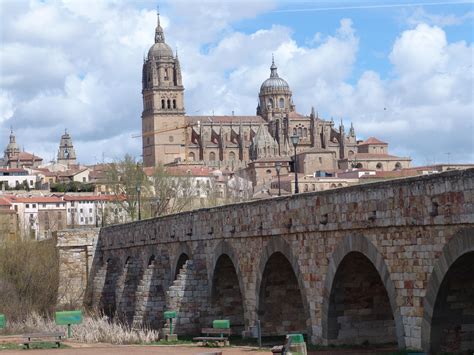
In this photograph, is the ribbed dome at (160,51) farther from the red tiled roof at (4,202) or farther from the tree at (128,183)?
the tree at (128,183)

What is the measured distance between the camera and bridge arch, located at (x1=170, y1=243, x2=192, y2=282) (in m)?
34.8

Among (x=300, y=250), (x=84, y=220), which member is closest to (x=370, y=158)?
(x=84, y=220)

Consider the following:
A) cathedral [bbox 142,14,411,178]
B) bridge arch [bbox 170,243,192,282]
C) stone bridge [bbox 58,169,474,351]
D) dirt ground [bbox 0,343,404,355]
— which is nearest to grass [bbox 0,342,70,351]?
dirt ground [bbox 0,343,404,355]

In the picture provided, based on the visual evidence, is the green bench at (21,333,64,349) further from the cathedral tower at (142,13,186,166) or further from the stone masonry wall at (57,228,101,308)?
the cathedral tower at (142,13,186,166)

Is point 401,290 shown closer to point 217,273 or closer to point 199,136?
point 217,273

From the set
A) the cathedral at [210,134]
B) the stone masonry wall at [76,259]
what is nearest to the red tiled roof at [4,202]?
the cathedral at [210,134]

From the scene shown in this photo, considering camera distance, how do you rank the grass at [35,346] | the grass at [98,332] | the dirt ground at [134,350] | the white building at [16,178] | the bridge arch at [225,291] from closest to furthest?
the dirt ground at [134,350] → the grass at [35,346] → the grass at [98,332] → the bridge arch at [225,291] → the white building at [16,178]

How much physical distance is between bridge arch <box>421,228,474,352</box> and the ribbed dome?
177 meters

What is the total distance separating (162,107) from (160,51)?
10.0 meters

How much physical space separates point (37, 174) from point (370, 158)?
53521mm

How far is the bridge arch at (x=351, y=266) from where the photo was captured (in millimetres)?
19609

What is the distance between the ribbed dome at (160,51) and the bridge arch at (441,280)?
582 feet

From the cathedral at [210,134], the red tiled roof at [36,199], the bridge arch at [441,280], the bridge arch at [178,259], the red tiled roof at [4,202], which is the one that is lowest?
the bridge arch at [441,280]

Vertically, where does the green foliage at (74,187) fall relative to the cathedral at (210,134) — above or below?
below
